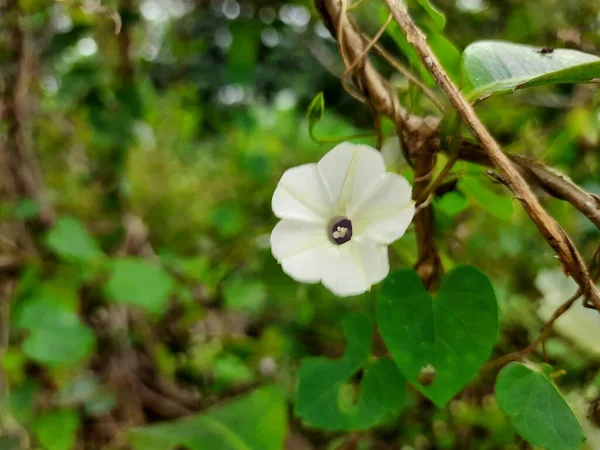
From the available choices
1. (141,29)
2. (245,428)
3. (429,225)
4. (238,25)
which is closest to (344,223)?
(429,225)

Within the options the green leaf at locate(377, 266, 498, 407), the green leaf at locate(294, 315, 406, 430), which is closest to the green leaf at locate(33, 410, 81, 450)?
the green leaf at locate(294, 315, 406, 430)

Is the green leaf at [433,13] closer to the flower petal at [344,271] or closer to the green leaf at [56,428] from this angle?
the flower petal at [344,271]

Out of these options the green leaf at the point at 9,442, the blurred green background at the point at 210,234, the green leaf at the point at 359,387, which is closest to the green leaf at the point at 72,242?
the blurred green background at the point at 210,234

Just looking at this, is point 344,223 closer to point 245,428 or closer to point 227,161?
point 245,428

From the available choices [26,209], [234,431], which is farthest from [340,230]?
[26,209]

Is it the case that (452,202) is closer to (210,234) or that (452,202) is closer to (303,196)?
(303,196)

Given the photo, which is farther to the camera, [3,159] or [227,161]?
[227,161]

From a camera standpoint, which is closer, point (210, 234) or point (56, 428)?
point (56, 428)
